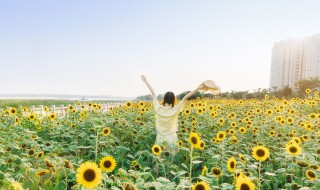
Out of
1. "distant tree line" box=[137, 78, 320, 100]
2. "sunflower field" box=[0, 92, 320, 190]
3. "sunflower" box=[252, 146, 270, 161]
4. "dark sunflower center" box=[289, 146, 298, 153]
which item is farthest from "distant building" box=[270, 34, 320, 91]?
"sunflower" box=[252, 146, 270, 161]

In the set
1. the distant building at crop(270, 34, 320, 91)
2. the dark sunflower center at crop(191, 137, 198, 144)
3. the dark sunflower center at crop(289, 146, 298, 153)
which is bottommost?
the dark sunflower center at crop(289, 146, 298, 153)

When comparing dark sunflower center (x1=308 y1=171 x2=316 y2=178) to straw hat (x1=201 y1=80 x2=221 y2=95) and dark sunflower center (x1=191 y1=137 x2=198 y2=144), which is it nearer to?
dark sunflower center (x1=191 y1=137 x2=198 y2=144)

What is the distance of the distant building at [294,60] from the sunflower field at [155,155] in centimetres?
6319

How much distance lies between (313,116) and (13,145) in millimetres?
5518

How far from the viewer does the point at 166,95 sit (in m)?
5.10

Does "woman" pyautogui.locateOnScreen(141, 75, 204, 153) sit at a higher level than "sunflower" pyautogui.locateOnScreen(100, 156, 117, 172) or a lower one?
higher

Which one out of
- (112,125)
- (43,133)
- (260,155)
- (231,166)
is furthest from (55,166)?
(43,133)

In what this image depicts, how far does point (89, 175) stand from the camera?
6.56 ft

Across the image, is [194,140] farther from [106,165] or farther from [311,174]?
[311,174]

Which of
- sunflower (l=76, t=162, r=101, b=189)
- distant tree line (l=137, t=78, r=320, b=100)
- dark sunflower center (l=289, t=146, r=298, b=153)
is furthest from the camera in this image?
distant tree line (l=137, t=78, r=320, b=100)

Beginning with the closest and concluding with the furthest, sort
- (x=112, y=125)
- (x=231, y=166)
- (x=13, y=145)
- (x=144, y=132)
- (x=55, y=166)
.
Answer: (x=55, y=166) < (x=231, y=166) < (x=13, y=145) < (x=144, y=132) < (x=112, y=125)

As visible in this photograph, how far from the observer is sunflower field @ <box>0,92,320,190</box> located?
2557 mm

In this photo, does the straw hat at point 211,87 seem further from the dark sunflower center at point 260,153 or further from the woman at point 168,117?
the dark sunflower center at point 260,153

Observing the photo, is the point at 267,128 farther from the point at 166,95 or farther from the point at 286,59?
the point at 286,59
